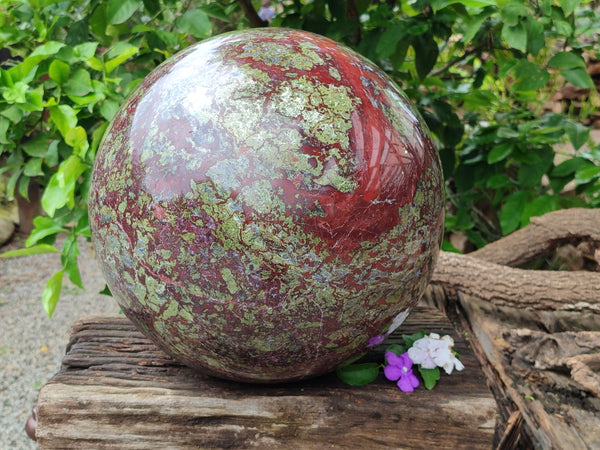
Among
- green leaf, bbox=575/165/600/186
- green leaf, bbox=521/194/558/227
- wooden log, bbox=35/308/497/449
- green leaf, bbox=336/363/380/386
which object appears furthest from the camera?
green leaf, bbox=521/194/558/227

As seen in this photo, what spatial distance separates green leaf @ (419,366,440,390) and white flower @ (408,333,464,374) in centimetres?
1

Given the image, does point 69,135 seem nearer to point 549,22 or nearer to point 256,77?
point 256,77

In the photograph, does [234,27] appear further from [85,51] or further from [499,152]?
[499,152]

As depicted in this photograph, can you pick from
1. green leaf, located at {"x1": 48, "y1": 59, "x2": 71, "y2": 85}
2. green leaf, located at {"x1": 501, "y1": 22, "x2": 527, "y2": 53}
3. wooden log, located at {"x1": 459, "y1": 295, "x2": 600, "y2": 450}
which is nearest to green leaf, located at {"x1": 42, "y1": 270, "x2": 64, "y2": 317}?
green leaf, located at {"x1": 48, "y1": 59, "x2": 71, "y2": 85}

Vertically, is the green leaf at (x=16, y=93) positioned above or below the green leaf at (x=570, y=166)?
above

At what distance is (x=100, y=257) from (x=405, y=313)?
954 mm

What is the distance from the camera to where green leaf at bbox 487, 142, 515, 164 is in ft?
9.96

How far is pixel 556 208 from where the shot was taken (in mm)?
3156

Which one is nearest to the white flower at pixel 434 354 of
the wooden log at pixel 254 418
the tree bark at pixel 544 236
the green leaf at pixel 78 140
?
the wooden log at pixel 254 418

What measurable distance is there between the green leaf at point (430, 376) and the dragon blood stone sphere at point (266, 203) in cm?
33

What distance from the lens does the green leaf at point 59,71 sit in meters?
2.17

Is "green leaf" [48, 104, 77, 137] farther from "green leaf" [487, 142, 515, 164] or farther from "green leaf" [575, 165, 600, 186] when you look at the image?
Answer: "green leaf" [575, 165, 600, 186]

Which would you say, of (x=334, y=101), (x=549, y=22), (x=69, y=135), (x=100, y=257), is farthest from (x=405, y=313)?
(x=549, y=22)

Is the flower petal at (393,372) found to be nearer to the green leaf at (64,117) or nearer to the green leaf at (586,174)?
the green leaf at (64,117)
